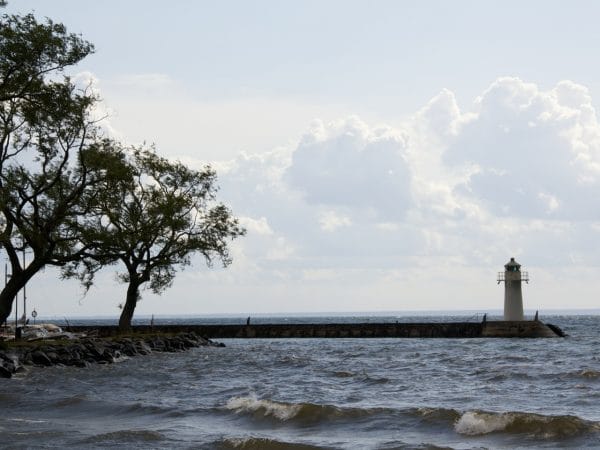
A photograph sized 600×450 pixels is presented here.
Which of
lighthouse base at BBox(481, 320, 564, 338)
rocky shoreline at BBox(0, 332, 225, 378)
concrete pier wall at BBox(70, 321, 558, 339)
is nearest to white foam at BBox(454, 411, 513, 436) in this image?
rocky shoreline at BBox(0, 332, 225, 378)

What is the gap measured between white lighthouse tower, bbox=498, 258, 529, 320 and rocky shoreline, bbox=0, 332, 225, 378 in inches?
947

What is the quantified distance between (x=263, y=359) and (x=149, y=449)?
3035cm

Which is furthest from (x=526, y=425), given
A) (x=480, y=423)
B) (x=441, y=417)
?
(x=441, y=417)

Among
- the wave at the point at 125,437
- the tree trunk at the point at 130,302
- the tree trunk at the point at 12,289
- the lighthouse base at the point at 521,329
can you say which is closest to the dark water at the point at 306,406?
the wave at the point at 125,437

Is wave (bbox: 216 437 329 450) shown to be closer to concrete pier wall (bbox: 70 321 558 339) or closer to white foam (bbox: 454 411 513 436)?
white foam (bbox: 454 411 513 436)

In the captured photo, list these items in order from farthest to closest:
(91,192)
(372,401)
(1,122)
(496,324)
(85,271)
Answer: (496,324) < (85,271) < (91,192) < (1,122) < (372,401)

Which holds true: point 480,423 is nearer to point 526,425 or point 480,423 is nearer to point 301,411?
point 526,425

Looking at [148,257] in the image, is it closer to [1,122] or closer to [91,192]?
[91,192]

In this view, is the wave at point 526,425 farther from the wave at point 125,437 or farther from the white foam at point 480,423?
the wave at point 125,437

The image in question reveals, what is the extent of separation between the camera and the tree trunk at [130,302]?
189 ft

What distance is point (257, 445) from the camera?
18672 mm

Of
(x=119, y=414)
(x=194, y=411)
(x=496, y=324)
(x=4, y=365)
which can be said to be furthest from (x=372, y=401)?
(x=496, y=324)

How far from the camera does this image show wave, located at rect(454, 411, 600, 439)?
20.0 metres

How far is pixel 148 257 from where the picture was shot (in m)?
57.8
